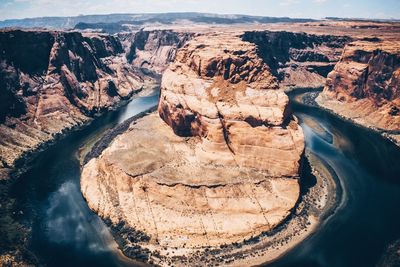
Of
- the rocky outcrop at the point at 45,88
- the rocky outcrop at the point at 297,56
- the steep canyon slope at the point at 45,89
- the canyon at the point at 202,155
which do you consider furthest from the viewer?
the rocky outcrop at the point at 297,56

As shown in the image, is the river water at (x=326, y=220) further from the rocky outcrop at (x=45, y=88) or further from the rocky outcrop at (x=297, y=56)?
the rocky outcrop at (x=297, y=56)

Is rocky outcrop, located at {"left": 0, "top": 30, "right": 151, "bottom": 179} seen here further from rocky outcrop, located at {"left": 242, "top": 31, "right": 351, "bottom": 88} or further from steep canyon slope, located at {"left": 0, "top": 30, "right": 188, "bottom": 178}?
rocky outcrop, located at {"left": 242, "top": 31, "right": 351, "bottom": 88}

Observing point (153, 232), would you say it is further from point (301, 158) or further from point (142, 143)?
point (301, 158)

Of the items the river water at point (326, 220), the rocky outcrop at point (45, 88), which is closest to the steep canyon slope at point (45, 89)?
the rocky outcrop at point (45, 88)

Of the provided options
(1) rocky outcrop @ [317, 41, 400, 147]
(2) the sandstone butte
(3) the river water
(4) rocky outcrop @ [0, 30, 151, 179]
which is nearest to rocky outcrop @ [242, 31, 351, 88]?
(1) rocky outcrop @ [317, 41, 400, 147]

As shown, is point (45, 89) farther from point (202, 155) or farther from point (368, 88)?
point (368, 88)

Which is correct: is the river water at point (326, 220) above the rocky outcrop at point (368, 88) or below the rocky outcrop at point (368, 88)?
below
